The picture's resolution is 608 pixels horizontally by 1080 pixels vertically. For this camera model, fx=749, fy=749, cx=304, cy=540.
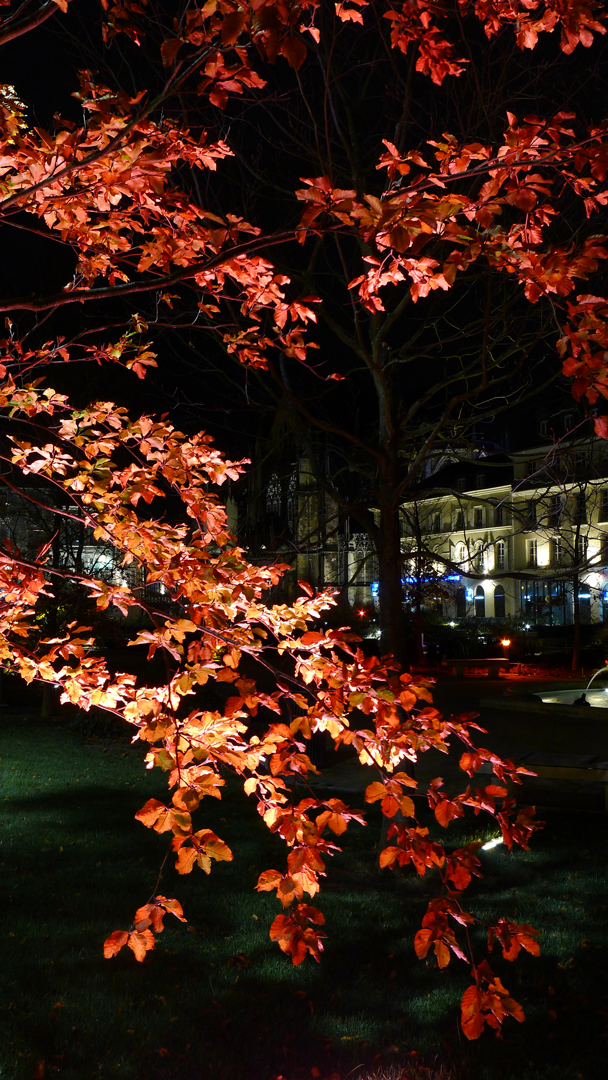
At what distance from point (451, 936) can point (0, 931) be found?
4501 millimetres

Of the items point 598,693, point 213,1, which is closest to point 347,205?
point 213,1

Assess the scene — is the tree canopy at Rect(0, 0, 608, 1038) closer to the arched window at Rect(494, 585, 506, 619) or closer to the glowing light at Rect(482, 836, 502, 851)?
the glowing light at Rect(482, 836, 502, 851)

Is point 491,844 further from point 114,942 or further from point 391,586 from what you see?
point 114,942

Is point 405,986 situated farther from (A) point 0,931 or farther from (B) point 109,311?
(B) point 109,311

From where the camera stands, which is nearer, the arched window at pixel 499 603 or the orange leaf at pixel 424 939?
the orange leaf at pixel 424 939

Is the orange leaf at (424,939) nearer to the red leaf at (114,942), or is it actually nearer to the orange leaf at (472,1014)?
the orange leaf at (472,1014)

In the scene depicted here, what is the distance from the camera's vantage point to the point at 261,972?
17.4 ft

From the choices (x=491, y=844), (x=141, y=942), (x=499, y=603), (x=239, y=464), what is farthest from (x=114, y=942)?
(x=499, y=603)

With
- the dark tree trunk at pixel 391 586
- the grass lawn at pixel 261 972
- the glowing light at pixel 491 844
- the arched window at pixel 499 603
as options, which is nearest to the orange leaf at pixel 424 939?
the grass lawn at pixel 261 972

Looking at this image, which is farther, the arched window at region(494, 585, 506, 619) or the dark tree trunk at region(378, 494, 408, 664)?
the arched window at region(494, 585, 506, 619)

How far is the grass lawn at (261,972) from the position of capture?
424cm

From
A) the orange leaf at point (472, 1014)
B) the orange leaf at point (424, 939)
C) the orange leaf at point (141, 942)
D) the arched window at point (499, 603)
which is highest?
the arched window at point (499, 603)

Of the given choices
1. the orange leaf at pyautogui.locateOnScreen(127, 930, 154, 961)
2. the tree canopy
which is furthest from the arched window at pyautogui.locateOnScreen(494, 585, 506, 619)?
the orange leaf at pyautogui.locateOnScreen(127, 930, 154, 961)

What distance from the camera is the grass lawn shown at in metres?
4.24
